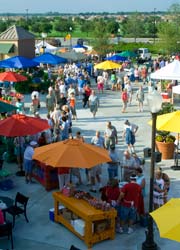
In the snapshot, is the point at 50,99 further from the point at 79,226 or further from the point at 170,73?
the point at 79,226

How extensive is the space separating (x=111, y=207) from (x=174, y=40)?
3143cm

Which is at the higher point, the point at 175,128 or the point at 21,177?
the point at 175,128

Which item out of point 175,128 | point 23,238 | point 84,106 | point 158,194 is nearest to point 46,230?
point 23,238

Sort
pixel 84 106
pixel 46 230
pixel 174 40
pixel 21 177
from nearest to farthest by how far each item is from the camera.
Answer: pixel 46 230, pixel 21 177, pixel 84 106, pixel 174 40

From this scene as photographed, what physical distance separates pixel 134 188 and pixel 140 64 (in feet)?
104

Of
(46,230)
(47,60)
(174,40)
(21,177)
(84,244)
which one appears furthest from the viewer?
(174,40)

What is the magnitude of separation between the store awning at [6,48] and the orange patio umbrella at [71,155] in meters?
24.9

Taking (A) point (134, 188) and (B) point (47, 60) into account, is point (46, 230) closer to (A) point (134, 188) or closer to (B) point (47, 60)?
(A) point (134, 188)

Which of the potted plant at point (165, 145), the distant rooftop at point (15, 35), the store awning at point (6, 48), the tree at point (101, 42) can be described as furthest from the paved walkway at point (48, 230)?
the tree at point (101, 42)

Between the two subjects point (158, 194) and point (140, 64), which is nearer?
point (158, 194)

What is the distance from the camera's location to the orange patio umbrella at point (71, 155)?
35.1 feet

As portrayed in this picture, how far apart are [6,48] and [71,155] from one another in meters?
26.0

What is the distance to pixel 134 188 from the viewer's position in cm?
1027

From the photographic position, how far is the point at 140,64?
1618 inches
